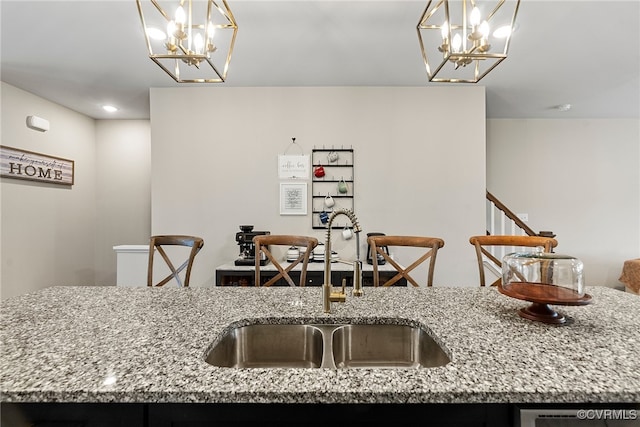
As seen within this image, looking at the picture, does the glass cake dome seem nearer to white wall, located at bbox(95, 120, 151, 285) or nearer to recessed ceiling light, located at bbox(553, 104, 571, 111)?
recessed ceiling light, located at bbox(553, 104, 571, 111)

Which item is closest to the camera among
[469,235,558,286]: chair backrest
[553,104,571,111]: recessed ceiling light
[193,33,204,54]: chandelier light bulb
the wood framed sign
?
[193,33,204,54]: chandelier light bulb

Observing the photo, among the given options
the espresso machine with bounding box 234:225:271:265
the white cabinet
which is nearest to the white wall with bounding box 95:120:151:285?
the white cabinet

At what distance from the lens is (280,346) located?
1.07 m

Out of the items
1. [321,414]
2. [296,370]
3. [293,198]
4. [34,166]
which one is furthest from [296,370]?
[34,166]

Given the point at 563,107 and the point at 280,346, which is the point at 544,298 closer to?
the point at 280,346

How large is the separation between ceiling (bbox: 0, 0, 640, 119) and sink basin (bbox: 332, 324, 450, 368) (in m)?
1.97

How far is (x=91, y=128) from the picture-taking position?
4.30m

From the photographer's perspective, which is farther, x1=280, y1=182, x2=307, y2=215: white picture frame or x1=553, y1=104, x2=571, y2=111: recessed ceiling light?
x1=553, y1=104, x2=571, y2=111: recessed ceiling light

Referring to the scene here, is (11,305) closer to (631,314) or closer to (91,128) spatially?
(631,314)

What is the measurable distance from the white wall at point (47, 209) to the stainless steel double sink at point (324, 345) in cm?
Result: 370

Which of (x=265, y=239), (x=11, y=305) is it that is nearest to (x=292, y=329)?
(x=265, y=239)

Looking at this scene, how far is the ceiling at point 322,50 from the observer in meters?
2.07

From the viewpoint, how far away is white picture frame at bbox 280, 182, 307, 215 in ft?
11.0

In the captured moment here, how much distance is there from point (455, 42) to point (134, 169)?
171 inches
